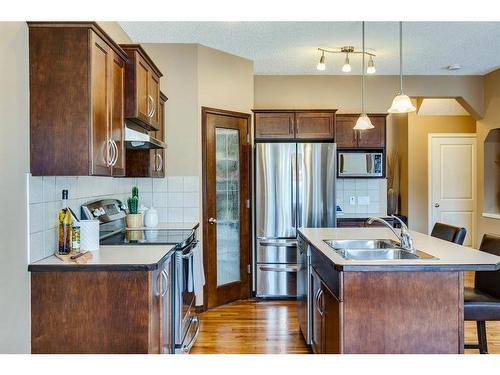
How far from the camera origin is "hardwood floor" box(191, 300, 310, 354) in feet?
10.4

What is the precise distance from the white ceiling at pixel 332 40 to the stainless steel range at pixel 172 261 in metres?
1.75

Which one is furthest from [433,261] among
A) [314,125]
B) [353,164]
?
[353,164]

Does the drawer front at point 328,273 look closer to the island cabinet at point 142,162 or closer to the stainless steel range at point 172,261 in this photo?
the stainless steel range at point 172,261

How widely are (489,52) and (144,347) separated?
15.3ft

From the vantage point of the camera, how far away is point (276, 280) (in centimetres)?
463

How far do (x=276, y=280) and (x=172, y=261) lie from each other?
7.14 feet

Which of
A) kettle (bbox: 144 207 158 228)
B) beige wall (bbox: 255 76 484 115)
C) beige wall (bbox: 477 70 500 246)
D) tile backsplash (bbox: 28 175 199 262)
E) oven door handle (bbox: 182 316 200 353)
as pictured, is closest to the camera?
tile backsplash (bbox: 28 175 199 262)

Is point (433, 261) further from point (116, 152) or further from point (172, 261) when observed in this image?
point (116, 152)

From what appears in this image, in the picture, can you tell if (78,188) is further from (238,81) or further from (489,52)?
(489,52)

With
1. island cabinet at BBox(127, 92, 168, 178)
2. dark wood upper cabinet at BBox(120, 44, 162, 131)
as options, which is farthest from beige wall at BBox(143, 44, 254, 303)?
dark wood upper cabinet at BBox(120, 44, 162, 131)

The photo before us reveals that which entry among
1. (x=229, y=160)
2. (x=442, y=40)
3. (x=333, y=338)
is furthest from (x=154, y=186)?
(x=442, y=40)

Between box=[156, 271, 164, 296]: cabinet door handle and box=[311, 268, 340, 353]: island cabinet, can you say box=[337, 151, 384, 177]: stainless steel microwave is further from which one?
box=[156, 271, 164, 296]: cabinet door handle

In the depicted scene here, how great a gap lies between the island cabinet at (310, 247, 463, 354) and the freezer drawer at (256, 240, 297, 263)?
8.15 feet
